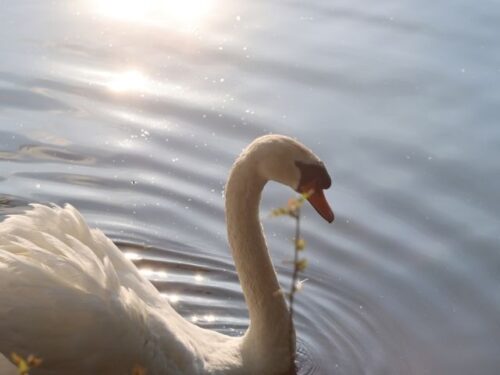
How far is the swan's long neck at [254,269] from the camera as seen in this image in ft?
24.0

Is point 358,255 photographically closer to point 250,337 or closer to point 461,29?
point 250,337

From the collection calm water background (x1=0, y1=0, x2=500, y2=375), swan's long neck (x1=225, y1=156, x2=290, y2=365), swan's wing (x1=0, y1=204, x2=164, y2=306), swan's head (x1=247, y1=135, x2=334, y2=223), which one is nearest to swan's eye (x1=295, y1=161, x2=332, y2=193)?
swan's head (x1=247, y1=135, x2=334, y2=223)

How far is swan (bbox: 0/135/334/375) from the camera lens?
6.07 metres

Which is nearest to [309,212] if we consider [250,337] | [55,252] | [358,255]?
[358,255]

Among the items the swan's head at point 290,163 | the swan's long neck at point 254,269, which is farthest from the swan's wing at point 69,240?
the swan's head at point 290,163

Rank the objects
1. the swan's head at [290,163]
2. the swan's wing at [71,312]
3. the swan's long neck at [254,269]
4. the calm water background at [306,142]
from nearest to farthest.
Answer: the swan's wing at [71,312] < the swan's head at [290,163] < the swan's long neck at [254,269] < the calm water background at [306,142]

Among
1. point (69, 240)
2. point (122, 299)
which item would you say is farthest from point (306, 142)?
A: point (122, 299)

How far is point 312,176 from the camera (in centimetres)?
723

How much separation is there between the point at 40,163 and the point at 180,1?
3.42m

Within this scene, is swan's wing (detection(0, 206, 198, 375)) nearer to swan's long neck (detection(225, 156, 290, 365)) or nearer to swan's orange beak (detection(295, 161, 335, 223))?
swan's long neck (detection(225, 156, 290, 365))

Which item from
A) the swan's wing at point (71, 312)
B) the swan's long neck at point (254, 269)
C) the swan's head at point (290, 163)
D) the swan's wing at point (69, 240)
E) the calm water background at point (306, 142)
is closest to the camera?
the swan's wing at point (71, 312)

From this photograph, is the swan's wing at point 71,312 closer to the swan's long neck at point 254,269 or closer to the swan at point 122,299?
the swan at point 122,299

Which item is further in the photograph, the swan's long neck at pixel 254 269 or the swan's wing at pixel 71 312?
the swan's long neck at pixel 254 269

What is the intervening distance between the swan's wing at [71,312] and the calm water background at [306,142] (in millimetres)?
→ 1638
